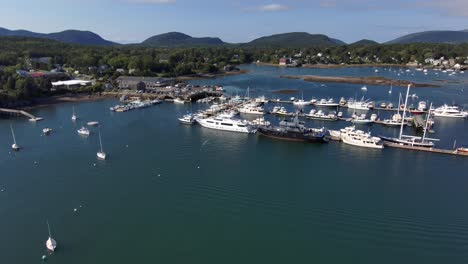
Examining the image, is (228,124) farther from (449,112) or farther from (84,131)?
(449,112)

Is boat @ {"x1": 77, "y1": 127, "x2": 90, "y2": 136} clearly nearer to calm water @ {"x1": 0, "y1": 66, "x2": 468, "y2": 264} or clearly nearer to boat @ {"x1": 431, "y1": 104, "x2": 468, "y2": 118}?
calm water @ {"x1": 0, "y1": 66, "x2": 468, "y2": 264}

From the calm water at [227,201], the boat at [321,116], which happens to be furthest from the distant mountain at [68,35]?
the calm water at [227,201]

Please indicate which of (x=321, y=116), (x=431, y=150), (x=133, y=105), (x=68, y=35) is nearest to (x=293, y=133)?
(x=321, y=116)

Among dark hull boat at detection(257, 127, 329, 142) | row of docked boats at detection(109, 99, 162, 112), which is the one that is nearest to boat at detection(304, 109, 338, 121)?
dark hull boat at detection(257, 127, 329, 142)

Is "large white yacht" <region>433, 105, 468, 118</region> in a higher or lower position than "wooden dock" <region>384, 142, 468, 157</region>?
higher

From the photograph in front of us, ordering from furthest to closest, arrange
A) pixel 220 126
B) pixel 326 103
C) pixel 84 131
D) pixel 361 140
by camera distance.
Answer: pixel 326 103 < pixel 220 126 < pixel 84 131 < pixel 361 140
